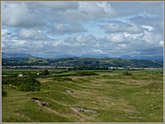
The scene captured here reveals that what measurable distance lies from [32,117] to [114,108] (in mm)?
17693

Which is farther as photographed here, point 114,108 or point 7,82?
point 7,82

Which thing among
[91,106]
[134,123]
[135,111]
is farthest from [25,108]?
[135,111]

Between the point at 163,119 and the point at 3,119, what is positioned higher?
the point at 3,119

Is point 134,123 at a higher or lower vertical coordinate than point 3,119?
lower

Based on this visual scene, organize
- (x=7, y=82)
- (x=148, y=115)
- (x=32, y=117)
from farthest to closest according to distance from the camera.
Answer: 1. (x=7, y=82)
2. (x=148, y=115)
3. (x=32, y=117)

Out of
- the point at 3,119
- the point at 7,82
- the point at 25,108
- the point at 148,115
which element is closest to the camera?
the point at 3,119

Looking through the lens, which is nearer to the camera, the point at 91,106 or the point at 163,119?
the point at 163,119

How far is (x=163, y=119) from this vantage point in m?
33.8

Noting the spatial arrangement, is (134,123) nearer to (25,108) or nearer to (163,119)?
(163,119)

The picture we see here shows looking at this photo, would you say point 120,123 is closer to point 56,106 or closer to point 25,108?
point 56,106

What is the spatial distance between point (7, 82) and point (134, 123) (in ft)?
141

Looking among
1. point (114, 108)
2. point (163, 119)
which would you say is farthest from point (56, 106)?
point (163, 119)

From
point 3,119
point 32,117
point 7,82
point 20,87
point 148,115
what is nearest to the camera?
point 3,119

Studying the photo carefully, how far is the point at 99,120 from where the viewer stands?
109ft
